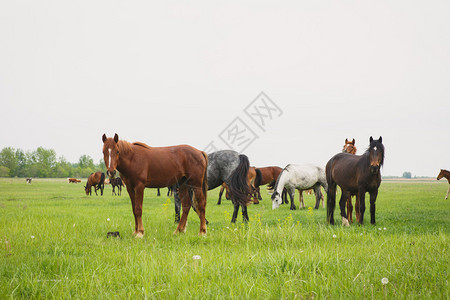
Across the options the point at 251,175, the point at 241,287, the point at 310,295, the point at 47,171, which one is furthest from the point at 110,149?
the point at 47,171

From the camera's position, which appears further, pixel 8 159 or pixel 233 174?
pixel 8 159

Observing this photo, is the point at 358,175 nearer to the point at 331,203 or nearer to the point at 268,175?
the point at 331,203

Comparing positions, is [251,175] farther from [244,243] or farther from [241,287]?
[241,287]

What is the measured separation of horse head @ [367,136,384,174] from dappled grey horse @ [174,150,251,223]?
346 centimetres

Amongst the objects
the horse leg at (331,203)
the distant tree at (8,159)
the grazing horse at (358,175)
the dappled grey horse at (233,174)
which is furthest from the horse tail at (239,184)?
the distant tree at (8,159)

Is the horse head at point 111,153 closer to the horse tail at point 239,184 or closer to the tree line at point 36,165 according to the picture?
the horse tail at point 239,184

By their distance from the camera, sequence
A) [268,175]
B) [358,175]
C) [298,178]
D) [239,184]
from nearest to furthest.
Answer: [358,175] < [239,184] < [298,178] < [268,175]

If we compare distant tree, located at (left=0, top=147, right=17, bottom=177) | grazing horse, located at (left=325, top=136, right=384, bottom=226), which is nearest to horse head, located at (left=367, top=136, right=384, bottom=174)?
grazing horse, located at (left=325, top=136, right=384, bottom=226)

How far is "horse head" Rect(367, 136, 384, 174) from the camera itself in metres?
8.34

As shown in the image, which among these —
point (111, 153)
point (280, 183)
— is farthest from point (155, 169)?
point (280, 183)

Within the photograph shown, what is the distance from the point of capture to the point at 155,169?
7336 millimetres

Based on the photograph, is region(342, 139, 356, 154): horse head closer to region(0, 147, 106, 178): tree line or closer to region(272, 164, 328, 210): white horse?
region(272, 164, 328, 210): white horse

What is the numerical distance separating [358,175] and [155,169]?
581 cm

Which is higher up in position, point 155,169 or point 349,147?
point 349,147
